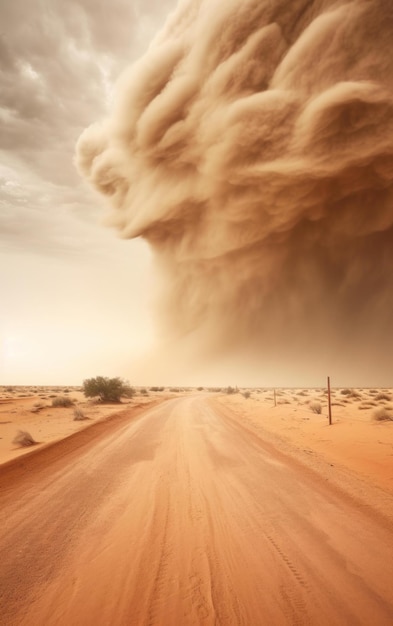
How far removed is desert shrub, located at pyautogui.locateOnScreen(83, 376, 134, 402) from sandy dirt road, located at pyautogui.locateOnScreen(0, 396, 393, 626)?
20761mm

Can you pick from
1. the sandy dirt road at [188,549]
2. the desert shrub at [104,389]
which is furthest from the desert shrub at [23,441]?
the desert shrub at [104,389]

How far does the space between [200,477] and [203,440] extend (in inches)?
133

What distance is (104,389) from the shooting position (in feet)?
85.5

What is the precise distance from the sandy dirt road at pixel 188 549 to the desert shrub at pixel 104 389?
20761mm

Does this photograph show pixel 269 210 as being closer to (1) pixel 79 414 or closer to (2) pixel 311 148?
(2) pixel 311 148

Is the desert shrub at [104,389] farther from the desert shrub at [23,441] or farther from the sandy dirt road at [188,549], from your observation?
the sandy dirt road at [188,549]

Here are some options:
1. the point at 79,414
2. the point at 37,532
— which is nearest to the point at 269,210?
the point at 79,414

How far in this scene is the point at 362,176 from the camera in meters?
20.2

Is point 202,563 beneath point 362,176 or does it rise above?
beneath

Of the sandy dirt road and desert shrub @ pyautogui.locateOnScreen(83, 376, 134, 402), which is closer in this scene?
the sandy dirt road

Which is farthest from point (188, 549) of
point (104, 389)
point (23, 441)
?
point (104, 389)

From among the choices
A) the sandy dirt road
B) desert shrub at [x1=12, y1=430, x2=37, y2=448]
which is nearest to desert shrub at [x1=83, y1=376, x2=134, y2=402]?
desert shrub at [x1=12, y1=430, x2=37, y2=448]

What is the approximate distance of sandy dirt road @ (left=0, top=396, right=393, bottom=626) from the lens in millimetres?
2375

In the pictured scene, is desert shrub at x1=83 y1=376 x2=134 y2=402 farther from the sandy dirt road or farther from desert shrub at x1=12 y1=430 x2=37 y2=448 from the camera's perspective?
the sandy dirt road
